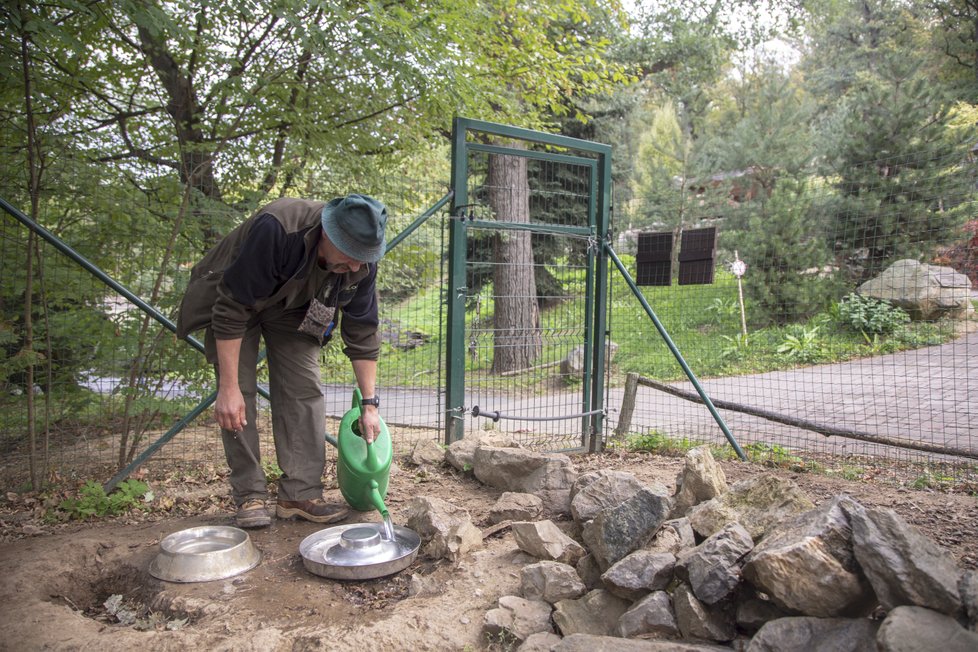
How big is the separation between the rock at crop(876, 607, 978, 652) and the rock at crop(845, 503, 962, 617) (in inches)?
2.0

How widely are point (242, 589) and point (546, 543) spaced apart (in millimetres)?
1252

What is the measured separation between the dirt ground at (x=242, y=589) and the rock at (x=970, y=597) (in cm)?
92

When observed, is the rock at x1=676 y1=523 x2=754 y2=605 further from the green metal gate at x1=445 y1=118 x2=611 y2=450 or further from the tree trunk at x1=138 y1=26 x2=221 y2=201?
the tree trunk at x1=138 y1=26 x2=221 y2=201

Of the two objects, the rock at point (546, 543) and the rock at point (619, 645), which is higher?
the rock at point (546, 543)

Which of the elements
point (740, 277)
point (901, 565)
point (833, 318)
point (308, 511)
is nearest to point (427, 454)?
point (308, 511)

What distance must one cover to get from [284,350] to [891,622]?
2.70 meters

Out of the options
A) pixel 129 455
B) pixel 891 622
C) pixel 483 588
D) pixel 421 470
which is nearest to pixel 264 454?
pixel 129 455

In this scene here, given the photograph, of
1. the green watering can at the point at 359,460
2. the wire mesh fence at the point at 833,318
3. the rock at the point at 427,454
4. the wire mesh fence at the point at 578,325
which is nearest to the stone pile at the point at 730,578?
the green watering can at the point at 359,460

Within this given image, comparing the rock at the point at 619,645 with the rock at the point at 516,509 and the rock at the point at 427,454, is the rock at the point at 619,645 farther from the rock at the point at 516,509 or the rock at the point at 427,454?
the rock at the point at 427,454

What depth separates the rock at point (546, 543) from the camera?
2734mm

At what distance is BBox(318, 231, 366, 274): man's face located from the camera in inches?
108

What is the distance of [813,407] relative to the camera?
7.35m

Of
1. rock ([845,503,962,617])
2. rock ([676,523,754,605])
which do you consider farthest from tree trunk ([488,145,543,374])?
rock ([845,503,962,617])

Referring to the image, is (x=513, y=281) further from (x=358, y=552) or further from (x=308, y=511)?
(x=358, y=552)
